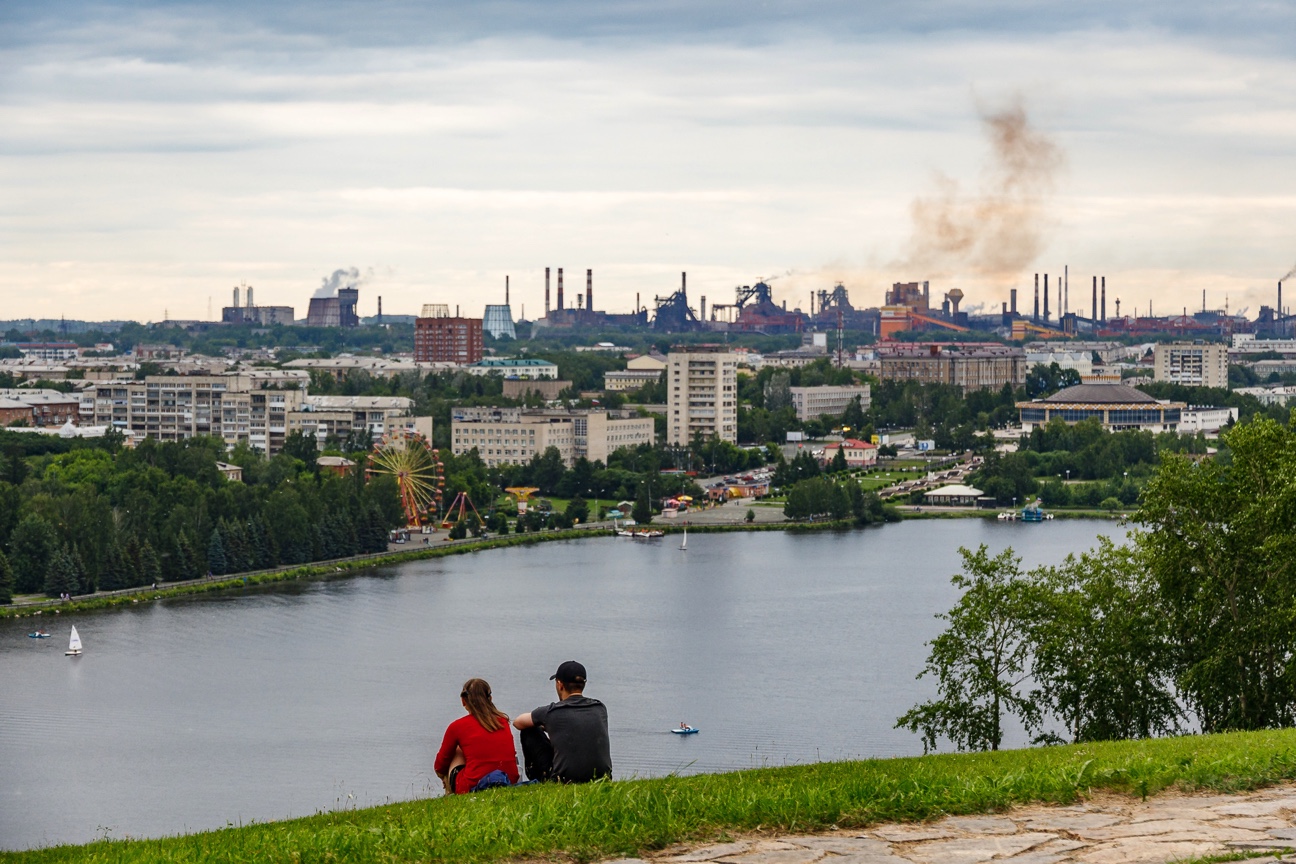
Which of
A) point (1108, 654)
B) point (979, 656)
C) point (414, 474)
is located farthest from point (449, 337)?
point (1108, 654)

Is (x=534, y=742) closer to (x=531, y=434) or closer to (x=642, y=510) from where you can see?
(x=642, y=510)

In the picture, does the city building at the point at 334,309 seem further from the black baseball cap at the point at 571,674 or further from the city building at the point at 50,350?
the black baseball cap at the point at 571,674

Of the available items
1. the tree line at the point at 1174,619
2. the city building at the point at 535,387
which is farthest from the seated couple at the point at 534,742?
the city building at the point at 535,387

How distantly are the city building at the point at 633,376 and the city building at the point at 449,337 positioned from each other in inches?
506

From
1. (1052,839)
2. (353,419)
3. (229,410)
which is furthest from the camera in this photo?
(229,410)

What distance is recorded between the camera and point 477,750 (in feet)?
12.4

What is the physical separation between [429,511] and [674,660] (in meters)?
13.3

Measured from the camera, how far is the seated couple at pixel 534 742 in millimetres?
3670

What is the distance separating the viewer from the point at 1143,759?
161 inches

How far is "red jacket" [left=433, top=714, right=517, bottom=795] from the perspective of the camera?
12.3ft

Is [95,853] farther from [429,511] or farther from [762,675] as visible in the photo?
[429,511]

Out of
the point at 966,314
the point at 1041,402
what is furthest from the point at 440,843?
the point at 966,314

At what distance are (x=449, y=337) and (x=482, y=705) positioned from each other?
212ft

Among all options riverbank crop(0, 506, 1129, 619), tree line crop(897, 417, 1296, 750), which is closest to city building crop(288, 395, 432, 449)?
riverbank crop(0, 506, 1129, 619)
